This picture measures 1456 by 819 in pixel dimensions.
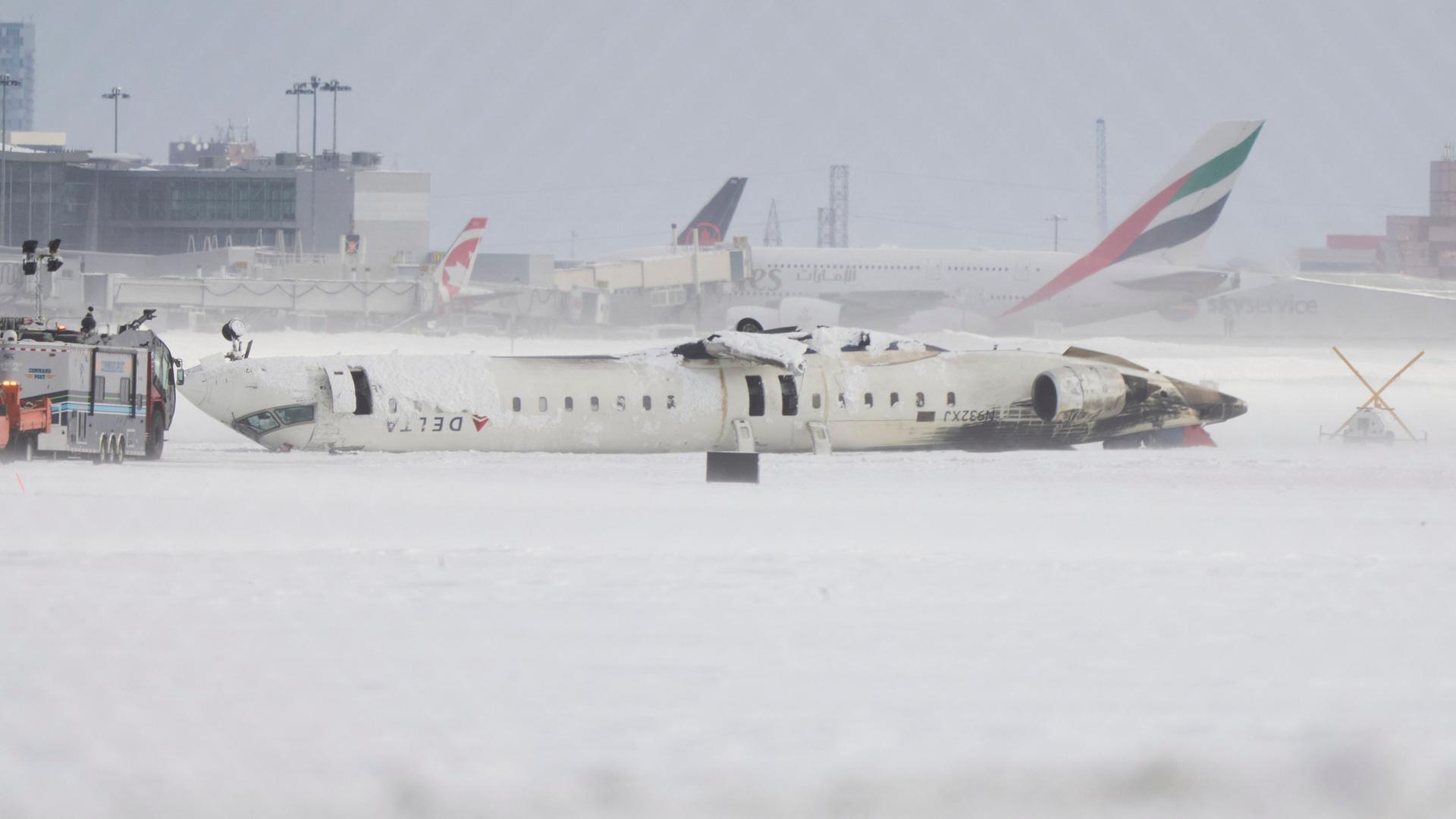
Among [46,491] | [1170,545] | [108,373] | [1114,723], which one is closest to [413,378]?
[108,373]

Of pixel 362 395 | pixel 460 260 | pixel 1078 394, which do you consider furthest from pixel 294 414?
pixel 460 260

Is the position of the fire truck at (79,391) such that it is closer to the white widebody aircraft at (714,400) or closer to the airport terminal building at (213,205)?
the white widebody aircraft at (714,400)

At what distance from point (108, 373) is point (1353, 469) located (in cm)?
1736

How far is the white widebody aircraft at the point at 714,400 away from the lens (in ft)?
80.5

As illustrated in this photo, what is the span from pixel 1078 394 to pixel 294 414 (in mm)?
12537

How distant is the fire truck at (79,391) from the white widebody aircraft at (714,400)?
1.64m

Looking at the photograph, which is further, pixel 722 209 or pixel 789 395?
pixel 722 209

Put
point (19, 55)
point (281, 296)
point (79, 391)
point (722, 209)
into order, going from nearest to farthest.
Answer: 1. point (79, 391)
2. point (281, 296)
3. point (722, 209)
4. point (19, 55)

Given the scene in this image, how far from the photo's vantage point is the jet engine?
1102 inches

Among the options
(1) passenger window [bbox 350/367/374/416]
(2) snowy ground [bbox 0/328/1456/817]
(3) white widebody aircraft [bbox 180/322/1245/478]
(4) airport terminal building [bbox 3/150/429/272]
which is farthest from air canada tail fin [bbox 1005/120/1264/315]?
(4) airport terminal building [bbox 3/150/429/272]

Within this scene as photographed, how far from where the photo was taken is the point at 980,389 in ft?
91.2

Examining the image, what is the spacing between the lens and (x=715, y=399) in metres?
26.0

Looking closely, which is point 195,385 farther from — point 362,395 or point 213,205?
point 213,205

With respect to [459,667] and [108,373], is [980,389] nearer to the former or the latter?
[108,373]
